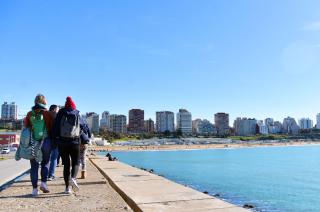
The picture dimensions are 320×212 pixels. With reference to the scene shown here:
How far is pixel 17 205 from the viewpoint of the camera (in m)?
6.84

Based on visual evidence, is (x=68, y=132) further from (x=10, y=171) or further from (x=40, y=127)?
(x=10, y=171)

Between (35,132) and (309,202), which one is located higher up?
(35,132)

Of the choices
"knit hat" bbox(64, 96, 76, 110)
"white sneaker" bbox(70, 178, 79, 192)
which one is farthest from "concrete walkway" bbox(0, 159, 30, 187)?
"knit hat" bbox(64, 96, 76, 110)

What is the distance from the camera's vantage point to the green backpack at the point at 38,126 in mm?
7633

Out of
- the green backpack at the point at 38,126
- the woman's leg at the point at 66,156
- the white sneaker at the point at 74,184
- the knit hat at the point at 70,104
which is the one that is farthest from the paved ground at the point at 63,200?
the knit hat at the point at 70,104

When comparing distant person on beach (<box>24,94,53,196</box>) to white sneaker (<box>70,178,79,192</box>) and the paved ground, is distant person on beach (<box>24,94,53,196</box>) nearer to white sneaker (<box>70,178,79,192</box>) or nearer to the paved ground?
the paved ground

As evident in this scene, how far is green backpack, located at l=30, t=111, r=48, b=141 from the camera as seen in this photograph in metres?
7.63

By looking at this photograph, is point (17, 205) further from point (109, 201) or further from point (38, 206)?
point (109, 201)

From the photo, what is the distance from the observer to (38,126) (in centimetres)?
769

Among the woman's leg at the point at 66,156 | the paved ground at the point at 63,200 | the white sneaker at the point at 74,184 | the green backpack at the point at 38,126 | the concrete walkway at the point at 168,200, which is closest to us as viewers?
the concrete walkway at the point at 168,200

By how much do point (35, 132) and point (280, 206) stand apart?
1746cm

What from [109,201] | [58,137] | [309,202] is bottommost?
[309,202]

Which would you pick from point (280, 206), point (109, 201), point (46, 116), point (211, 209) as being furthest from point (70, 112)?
point (280, 206)

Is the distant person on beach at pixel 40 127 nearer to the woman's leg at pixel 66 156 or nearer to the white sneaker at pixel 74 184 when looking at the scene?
the woman's leg at pixel 66 156
